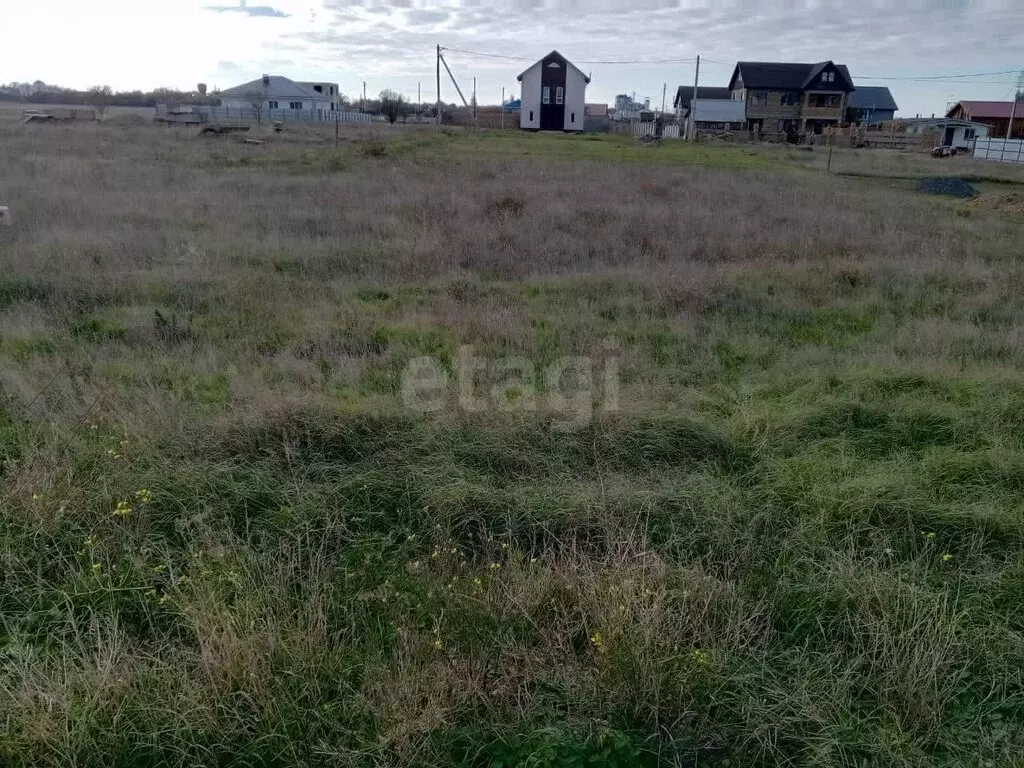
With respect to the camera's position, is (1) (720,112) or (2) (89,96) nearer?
(1) (720,112)

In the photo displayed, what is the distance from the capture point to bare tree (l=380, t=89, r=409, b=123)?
219 feet

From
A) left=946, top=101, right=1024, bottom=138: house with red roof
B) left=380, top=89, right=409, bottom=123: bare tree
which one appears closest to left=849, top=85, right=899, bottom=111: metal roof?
left=946, top=101, right=1024, bottom=138: house with red roof

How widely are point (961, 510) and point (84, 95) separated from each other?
127554 millimetres

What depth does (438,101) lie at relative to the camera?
5381cm

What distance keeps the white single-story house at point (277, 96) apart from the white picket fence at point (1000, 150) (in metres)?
58.4

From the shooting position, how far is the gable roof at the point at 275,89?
75.8 metres

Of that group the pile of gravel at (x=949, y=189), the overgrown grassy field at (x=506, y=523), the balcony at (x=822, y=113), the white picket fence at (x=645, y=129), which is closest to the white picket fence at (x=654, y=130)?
the white picket fence at (x=645, y=129)

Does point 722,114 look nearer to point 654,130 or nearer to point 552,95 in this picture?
point 654,130

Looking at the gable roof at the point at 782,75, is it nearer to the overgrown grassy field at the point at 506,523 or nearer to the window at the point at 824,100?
the window at the point at 824,100

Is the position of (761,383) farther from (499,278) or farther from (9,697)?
(9,697)

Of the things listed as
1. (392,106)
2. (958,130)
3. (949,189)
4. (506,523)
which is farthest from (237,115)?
(506,523)

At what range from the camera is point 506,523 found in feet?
14.0

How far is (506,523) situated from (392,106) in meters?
72.3

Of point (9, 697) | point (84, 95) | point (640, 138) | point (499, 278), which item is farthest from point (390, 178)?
point (84, 95)
